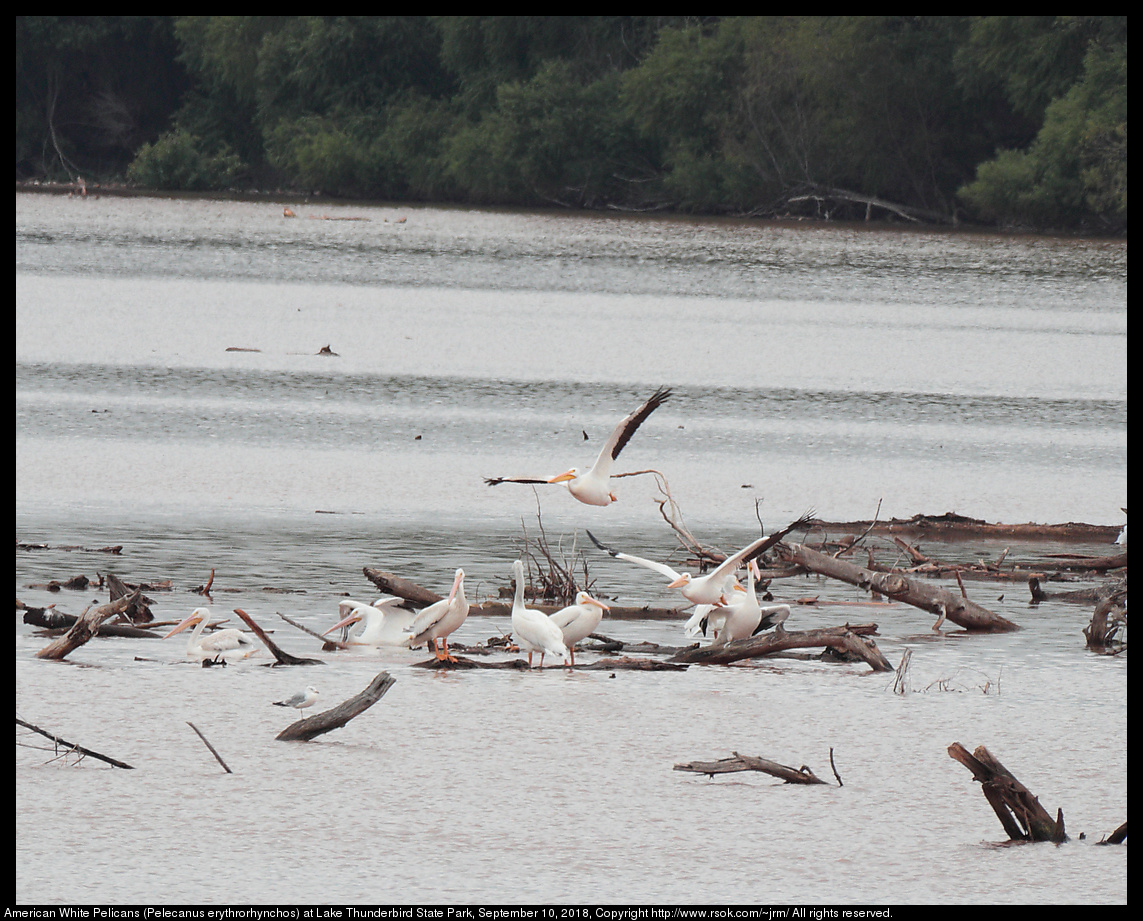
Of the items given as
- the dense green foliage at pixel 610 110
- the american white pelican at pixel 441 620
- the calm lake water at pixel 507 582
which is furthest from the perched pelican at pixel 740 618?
the dense green foliage at pixel 610 110

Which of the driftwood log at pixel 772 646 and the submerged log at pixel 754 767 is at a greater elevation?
the submerged log at pixel 754 767

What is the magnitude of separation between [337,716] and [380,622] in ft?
5.46

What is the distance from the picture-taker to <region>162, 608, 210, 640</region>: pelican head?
8.54 m

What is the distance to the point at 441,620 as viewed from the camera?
8438 mm

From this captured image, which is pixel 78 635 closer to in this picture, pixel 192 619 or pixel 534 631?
pixel 192 619

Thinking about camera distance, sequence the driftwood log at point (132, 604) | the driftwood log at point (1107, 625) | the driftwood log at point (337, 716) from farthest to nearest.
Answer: the driftwood log at point (1107, 625) → the driftwood log at point (132, 604) → the driftwood log at point (337, 716)

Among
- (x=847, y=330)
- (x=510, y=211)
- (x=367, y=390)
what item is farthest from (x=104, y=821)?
(x=510, y=211)

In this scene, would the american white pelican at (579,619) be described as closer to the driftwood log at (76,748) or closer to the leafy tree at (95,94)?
the driftwood log at (76,748)

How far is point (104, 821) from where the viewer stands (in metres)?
6.24

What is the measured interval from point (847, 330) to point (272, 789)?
22.9 m

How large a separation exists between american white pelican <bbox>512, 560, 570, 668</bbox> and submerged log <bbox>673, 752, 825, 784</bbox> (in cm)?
149

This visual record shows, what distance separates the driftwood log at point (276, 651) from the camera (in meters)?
8.25

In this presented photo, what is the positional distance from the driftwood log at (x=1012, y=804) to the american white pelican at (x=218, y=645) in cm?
343
